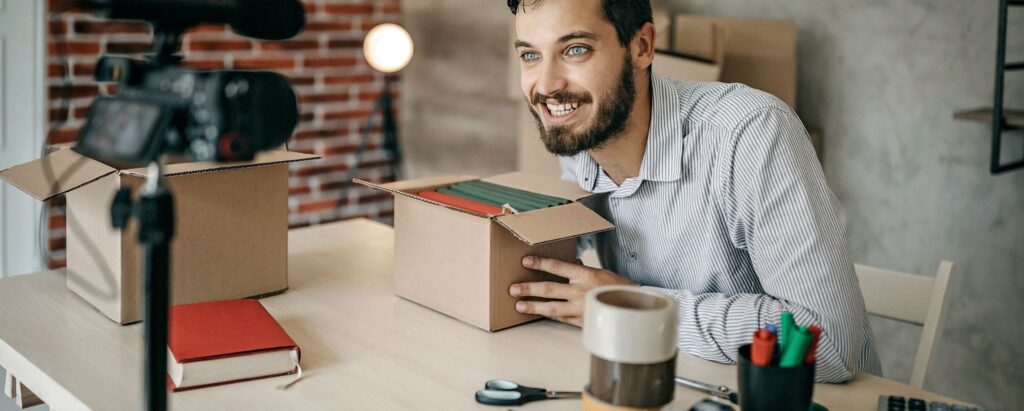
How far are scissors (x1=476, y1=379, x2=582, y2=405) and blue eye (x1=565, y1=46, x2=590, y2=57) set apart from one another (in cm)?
60

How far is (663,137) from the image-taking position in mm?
A: 1568

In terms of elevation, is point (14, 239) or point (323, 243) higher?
point (323, 243)

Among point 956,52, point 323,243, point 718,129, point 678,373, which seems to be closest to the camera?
point 678,373

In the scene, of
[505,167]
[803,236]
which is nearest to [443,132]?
[505,167]

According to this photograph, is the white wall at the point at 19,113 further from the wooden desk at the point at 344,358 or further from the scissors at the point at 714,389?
the scissors at the point at 714,389

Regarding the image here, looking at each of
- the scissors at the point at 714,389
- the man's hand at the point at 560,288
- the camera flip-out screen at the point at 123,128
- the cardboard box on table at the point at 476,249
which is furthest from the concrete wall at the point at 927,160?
the camera flip-out screen at the point at 123,128

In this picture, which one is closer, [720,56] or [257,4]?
[257,4]

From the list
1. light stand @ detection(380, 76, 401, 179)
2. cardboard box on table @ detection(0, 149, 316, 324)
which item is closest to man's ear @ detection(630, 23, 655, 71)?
Answer: cardboard box on table @ detection(0, 149, 316, 324)

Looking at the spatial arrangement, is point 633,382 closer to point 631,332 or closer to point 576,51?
point 631,332

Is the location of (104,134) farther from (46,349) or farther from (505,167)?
(505,167)

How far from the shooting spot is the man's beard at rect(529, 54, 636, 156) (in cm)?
159

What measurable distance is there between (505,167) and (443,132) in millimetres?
411

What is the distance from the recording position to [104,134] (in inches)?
33.8

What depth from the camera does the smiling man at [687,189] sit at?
4.39 feet
